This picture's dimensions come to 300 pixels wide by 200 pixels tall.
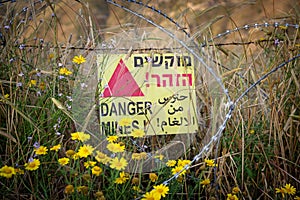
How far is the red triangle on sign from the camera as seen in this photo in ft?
4.62

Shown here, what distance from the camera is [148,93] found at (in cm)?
142

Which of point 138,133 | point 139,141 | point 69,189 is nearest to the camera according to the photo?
point 69,189

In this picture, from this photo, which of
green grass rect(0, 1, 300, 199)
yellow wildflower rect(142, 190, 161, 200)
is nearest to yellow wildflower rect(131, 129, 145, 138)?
green grass rect(0, 1, 300, 199)

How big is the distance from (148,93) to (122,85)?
0.09m

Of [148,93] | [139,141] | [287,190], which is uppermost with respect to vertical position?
[148,93]

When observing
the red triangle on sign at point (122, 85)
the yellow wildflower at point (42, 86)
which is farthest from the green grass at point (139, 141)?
the red triangle on sign at point (122, 85)

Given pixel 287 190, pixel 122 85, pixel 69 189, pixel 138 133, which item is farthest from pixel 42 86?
pixel 287 190

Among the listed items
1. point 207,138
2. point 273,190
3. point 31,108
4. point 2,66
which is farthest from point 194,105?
point 2,66

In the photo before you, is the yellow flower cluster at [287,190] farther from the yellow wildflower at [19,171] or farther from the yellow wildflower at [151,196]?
the yellow wildflower at [19,171]

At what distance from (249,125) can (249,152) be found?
86mm

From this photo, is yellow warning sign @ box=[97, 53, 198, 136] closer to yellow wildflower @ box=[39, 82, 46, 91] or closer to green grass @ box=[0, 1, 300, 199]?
green grass @ box=[0, 1, 300, 199]

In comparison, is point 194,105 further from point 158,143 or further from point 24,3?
point 24,3

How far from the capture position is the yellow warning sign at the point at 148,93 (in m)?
1.38

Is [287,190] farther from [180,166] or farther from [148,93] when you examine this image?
[148,93]
